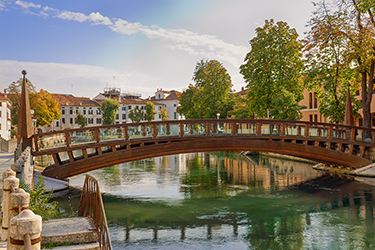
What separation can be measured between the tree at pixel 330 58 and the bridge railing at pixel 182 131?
5081 millimetres

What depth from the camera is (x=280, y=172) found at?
2591cm

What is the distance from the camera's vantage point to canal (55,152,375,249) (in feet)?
36.5

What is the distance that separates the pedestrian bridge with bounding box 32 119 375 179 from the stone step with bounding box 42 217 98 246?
10.4 m

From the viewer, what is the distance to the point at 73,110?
92875mm

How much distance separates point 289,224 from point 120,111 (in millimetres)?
89609

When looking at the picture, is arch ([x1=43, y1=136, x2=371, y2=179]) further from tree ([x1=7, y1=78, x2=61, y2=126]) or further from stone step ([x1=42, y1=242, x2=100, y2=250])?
tree ([x1=7, y1=78, x2=61, y2=126])

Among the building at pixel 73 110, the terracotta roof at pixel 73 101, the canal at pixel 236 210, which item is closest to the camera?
the canal at pixel 236 210

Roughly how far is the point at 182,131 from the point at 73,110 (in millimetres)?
79200

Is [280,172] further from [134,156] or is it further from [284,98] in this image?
[134,156]

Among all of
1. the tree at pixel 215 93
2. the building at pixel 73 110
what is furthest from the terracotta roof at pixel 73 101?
the tree at pixel 215 93

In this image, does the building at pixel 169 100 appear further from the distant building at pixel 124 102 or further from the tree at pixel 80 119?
the tree at pixel 80 119

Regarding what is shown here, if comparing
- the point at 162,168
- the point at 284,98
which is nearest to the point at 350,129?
the point at 284,98

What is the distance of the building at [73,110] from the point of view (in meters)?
91.9

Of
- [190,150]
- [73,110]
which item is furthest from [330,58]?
[73,110]
